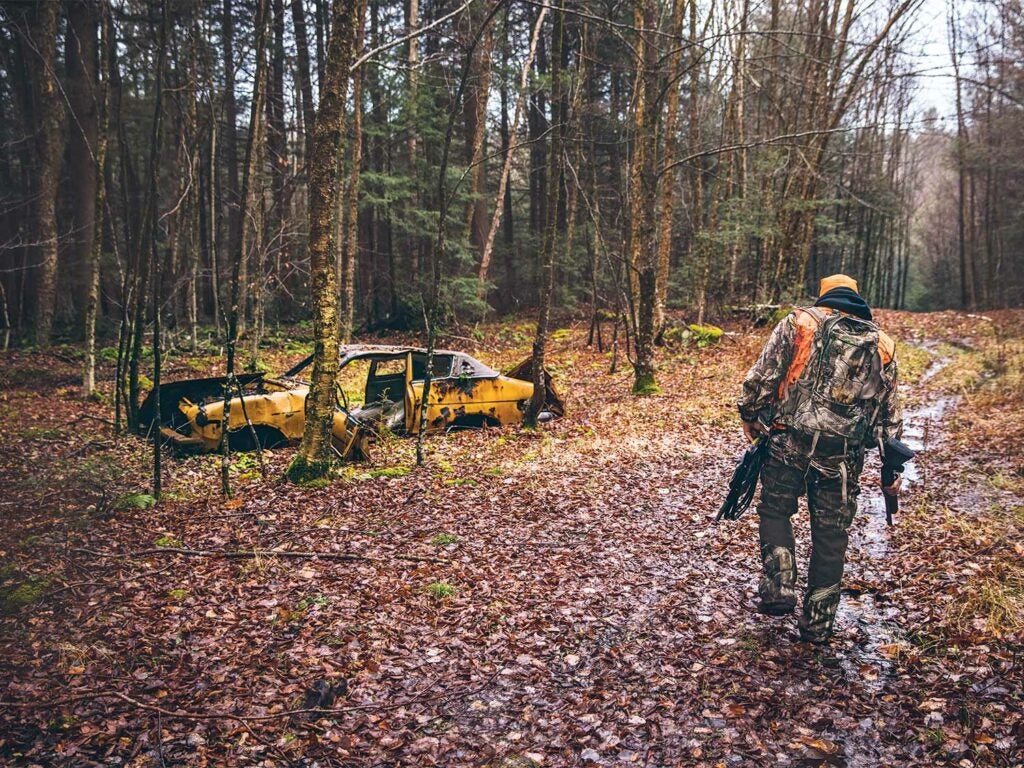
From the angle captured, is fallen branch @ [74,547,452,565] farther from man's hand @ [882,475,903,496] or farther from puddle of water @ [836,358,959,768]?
man's hand @ [882,475,903,496]

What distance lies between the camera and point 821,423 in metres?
3.80

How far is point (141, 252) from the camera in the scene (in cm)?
Answer: 684

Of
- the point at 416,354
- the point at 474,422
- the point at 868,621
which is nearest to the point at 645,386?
the point at 474,422

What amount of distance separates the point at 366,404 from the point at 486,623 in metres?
6.51

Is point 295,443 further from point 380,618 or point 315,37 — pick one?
point 315,37

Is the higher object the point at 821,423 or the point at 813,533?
the point at 821,423

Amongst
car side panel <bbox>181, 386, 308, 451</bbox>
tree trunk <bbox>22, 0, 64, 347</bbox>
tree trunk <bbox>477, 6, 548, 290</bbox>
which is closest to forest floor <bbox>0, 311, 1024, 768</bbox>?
car side panel <bbox>181, 386, 308, 451</bbox>

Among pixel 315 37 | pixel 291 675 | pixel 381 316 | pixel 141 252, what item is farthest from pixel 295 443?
pixel 315 37

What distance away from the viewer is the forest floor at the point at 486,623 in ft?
10.4

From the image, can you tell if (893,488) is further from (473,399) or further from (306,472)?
(473,399)

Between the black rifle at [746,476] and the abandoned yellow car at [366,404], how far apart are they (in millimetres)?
4970

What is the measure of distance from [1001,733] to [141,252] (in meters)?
8.14

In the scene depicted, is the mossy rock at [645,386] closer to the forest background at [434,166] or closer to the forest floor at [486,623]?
the forest background at [434,166]

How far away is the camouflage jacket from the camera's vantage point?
3865mm
